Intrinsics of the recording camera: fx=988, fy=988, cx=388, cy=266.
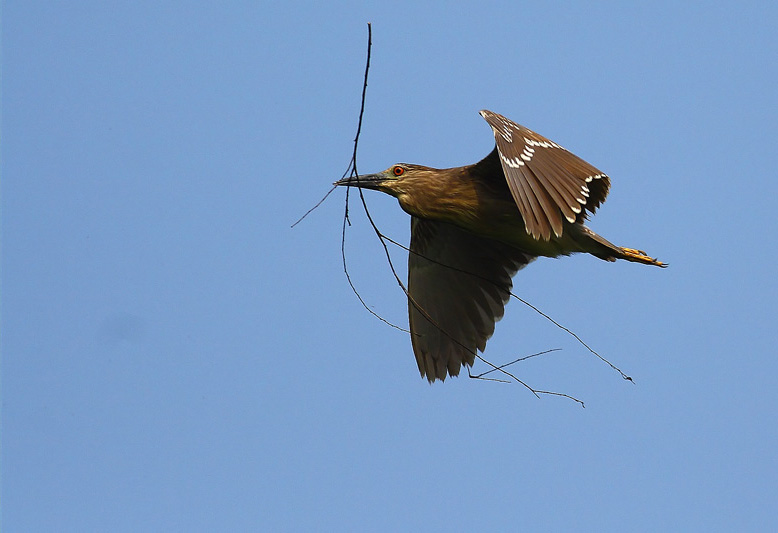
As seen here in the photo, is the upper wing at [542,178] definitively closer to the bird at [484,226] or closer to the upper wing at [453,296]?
the bird at [484,226]

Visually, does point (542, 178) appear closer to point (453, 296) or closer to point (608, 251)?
point (608, 251)

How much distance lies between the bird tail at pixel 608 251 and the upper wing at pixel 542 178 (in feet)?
1.32

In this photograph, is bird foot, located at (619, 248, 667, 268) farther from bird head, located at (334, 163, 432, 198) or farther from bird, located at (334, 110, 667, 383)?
bird head, located at (334, 163, 432, 198)

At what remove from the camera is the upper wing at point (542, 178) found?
553 cm

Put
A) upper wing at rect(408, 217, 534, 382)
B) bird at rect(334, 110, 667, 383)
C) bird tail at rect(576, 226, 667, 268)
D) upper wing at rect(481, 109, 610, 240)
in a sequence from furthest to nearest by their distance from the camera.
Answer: upper wing at rect(408, 217, 534, 382), bird tail at rect(576, 226, 667, 268), bird at rect(334, 110, 667, 383), upper wing at rect(481, 109, 610, 240)

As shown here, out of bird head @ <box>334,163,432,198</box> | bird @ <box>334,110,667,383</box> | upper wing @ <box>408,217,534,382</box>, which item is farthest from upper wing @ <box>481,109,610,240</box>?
upper wing @ <box>408,217,534,382</box>

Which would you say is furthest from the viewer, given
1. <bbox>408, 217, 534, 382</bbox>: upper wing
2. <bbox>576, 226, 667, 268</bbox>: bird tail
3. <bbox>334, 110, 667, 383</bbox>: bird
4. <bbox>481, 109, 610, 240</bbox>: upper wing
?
<bbox>408, 217, 534, 382</bbox>: upper wing

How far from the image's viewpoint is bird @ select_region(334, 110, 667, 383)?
18.9 feet

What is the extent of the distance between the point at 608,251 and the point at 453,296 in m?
1.51

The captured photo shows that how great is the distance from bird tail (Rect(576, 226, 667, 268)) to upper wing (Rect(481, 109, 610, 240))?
1.32ft

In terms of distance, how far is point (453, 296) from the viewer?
808cm

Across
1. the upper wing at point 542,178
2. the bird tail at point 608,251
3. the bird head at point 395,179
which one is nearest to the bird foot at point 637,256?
the bird tail at point 608,251

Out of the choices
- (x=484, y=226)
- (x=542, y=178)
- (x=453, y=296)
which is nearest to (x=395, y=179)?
(x=484, y=226)

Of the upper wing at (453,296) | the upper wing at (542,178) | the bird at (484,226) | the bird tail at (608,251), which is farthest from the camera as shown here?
the upper wing at (453,296)
